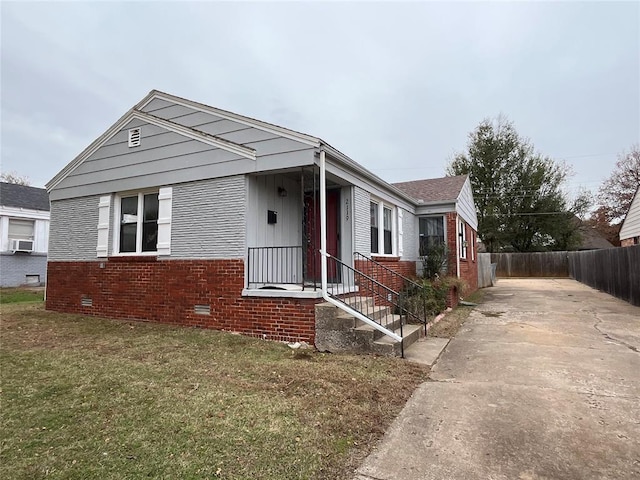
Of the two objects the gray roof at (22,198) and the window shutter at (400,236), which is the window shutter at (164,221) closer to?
the window shutter at (400,236)

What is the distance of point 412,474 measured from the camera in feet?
8.16

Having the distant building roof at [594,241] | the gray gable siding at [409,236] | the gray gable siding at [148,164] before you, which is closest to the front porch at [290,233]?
the gray gable siding at [148,164]

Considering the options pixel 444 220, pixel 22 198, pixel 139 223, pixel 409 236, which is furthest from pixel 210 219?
pixel 22 198

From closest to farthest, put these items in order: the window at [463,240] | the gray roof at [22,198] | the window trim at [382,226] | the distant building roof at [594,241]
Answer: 1. the window trim at [382,226]
2. the window at [463,240]
3. the gray roof at [22,198]
4. the distant building roof at [594,241]

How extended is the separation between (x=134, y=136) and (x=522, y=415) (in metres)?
8.47

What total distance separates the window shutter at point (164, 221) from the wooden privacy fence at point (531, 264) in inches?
1032

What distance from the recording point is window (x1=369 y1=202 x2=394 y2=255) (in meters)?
8.93

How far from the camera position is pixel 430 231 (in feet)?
41.1

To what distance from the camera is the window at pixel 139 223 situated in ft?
25.6

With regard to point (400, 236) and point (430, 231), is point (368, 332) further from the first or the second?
point (430, 231)

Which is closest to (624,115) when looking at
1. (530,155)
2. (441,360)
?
(530,155)

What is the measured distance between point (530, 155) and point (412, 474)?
33.4m

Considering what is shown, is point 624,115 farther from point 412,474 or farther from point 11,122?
point 11,122

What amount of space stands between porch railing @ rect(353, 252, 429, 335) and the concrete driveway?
126 centimetres
